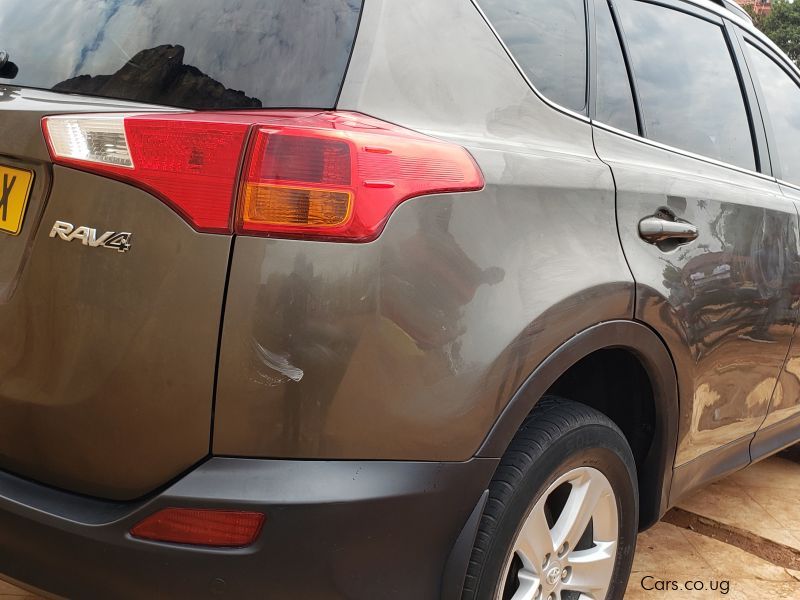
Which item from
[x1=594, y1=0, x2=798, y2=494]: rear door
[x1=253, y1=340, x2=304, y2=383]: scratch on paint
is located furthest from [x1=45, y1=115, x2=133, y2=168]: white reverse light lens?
[x1=594, y1=0, x2=798, y2=494]: rear door

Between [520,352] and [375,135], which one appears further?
[520,352]

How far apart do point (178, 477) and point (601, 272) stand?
0.94 meters

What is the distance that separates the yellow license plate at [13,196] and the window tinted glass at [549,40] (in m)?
0.95

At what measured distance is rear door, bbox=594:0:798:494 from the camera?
1.92 m

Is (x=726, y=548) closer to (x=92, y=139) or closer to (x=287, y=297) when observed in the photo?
(x=287, y=297)

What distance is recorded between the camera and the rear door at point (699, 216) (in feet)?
6.31

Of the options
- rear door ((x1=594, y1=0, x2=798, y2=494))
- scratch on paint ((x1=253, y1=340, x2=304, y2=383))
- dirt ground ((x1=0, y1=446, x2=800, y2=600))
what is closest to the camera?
scratch on paint ((x1=253, y1=340, x2=304, y2=383))

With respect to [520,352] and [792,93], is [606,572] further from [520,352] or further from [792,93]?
[792,93]

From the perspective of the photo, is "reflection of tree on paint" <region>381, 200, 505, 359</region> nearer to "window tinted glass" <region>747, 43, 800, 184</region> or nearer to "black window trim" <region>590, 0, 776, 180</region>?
"black window trim" <region>590, 0, 776, 180</region>

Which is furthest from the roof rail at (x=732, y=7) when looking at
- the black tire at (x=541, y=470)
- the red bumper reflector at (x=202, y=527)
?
the red bumper reflector at (x=202, y=527)

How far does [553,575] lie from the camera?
1.82m

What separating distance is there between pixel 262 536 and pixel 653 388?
1113 mm

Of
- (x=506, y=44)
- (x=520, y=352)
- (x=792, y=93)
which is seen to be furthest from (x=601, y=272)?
(x=792, y=93)

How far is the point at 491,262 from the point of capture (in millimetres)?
1441
